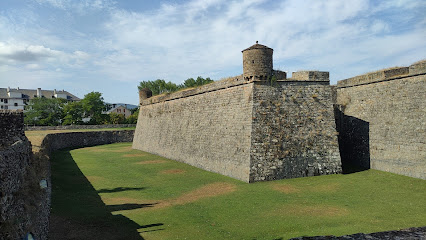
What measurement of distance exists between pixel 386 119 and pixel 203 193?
1188cm

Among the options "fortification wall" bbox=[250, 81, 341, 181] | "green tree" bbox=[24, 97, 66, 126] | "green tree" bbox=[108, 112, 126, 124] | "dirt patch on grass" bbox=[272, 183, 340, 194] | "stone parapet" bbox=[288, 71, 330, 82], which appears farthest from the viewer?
"green tree" bbox=[108, 112, 126, 124]

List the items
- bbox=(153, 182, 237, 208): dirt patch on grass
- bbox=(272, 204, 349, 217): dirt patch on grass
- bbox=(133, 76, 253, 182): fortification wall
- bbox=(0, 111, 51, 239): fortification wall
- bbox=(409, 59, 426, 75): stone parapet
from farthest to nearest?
bbox=(133, 76, 253, 182): fortification wall → bbox=(409, 59, 426, 75): stone parapet → bbox=(153, 182, 237, 208): dirt patch on grass → bbox=(272, 204, 349, 217): dirt patch on grass → bbox=(0, 111, 51, 239): fortification wall

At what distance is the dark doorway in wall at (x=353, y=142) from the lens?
64.0 feet

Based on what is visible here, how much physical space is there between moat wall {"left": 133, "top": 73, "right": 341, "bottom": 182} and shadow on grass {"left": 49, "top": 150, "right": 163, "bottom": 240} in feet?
22.1

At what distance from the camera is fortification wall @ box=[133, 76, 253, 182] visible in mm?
18469

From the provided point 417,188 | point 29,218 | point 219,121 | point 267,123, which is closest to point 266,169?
point 267,123

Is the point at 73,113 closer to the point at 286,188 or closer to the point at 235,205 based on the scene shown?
the point at 286,188

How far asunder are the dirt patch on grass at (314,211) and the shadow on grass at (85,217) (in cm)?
497

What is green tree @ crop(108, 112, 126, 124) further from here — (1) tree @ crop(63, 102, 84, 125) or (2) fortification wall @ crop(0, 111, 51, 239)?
(2) fortification wall @ crop(0, 111, 51, 239)

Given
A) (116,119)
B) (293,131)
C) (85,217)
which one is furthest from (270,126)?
(116,119)

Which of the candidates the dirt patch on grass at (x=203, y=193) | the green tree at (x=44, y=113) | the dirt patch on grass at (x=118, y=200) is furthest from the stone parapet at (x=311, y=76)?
the green tree at (x=44, y=113)

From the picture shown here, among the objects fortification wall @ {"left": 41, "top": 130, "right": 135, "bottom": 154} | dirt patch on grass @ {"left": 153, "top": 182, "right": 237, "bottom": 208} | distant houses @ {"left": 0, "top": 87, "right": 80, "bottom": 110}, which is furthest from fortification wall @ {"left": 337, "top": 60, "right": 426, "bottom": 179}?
distant houses @ {"left": 0, "top": 87, "right": 80, "bottom": 110}

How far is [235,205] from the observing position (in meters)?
12.9

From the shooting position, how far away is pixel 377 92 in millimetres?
18812
